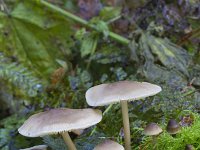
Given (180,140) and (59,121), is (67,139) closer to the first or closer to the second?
(59,121)

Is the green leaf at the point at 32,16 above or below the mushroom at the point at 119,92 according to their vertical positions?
above

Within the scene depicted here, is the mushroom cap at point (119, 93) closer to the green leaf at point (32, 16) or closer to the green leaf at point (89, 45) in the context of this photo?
the green leaf at point (89, 45)

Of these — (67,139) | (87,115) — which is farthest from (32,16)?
(87,115)

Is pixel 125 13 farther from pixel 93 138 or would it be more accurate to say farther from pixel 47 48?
pixel 93 138

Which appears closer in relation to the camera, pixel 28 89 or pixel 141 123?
pixel 141 123

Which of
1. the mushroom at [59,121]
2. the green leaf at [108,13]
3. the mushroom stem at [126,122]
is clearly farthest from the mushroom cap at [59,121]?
the green leaf at [108,13]

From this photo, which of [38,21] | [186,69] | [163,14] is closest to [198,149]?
[186,69]

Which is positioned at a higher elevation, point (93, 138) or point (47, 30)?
point (47, 30)
